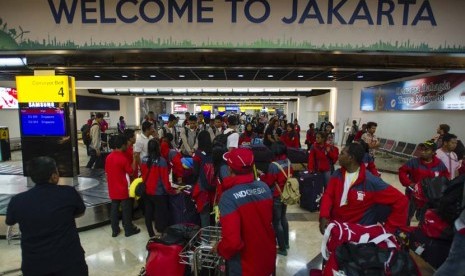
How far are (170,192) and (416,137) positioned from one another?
1082cm

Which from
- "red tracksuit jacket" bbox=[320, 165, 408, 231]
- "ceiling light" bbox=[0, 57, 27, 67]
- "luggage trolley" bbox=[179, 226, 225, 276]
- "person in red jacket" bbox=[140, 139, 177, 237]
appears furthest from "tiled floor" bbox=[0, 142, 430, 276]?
"ceiling light" bbox=[0, 57, 27, 67]

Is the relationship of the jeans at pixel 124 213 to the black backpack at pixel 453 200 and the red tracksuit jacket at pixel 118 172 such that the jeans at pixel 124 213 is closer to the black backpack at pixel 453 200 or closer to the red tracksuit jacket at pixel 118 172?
the red tracksuit jacket at pixel 118 172

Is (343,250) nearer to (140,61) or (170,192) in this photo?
(170,192)

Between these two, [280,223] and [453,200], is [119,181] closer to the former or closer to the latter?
[280,223]

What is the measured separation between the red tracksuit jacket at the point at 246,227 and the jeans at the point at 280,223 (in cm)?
155

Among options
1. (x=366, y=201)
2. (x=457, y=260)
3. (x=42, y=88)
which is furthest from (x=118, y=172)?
(x=457, y=260)

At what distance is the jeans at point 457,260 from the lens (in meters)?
1.94

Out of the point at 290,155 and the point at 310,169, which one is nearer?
the point at 310,169

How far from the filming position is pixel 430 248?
2.84 metres

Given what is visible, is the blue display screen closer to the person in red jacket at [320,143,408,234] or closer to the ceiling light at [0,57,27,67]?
the ceiling light at [0,57,27,67]

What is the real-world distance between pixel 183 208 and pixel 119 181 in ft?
3.61

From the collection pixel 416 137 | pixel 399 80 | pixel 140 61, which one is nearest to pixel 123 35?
pixel 140 61

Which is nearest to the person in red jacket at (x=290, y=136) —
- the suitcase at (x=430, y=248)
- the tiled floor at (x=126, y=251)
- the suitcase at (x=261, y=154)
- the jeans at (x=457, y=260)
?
the suitcase at (x=261, y=154)

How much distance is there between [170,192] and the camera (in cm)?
380
